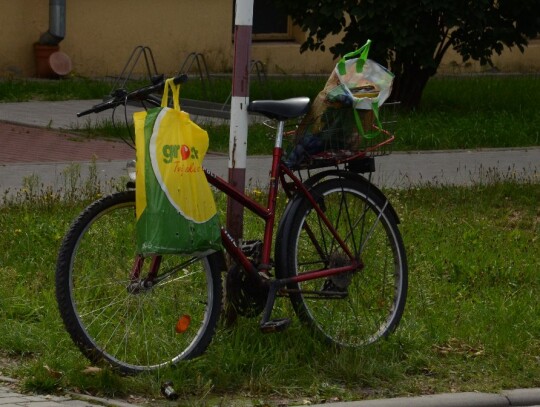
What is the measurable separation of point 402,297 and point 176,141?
1595 mm

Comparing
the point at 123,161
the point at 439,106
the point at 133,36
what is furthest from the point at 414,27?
the point at 133,36

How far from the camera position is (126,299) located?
215 inches

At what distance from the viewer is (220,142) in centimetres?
Answer: 1297

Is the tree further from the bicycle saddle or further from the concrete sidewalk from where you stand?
the bicycle saddle

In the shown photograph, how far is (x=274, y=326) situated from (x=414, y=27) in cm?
1038

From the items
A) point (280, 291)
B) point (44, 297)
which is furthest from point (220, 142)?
point (280, 291)

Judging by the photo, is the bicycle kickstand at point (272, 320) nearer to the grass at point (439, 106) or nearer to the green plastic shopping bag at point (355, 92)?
the green plastic shopping bag at point (355, 92)

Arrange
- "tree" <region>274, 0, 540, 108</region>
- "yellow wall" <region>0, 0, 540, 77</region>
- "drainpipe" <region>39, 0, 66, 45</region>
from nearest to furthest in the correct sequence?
"tree" <region>274, 0, 540, 108</region> → "drainpipe" <region>39, 0, 66, 45</region> → "yellow wall" <region>0, 0, 540, 77</region>

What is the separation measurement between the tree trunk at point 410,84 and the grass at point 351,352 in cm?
793

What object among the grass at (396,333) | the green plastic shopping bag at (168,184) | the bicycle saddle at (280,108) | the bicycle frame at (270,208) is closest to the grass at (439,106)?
the grass at (396,333)

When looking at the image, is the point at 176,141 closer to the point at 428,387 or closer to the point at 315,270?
the point at 315,270

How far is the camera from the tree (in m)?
15.2

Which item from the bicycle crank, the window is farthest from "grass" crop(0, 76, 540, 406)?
the window

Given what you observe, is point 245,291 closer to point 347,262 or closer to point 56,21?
point 347,262
